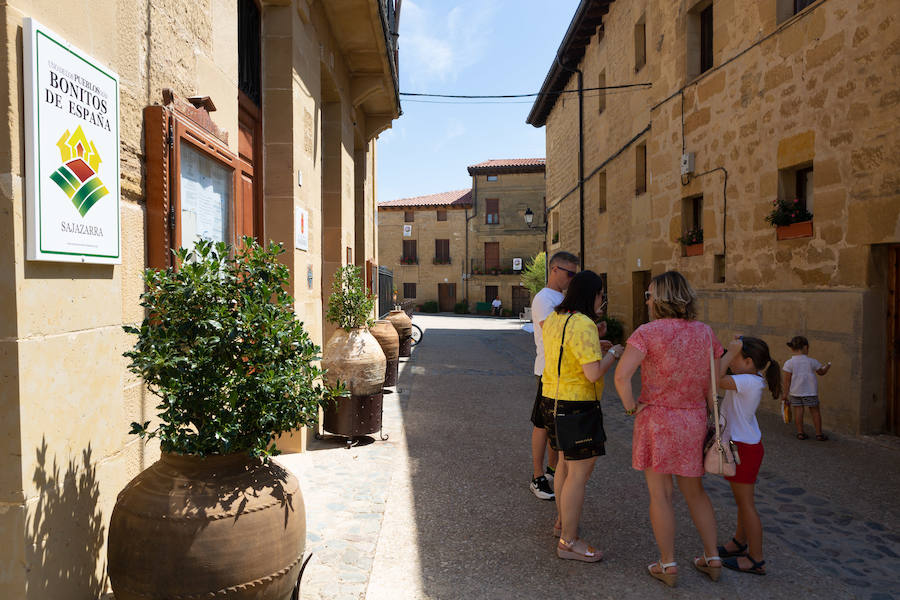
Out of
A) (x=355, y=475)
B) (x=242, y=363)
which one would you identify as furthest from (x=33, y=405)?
(x=355, y=475)

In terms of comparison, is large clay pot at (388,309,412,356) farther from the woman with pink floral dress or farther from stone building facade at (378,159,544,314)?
stone building facade at (378,159,544,314)

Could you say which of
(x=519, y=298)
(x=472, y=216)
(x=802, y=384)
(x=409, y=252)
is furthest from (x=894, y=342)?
(x=409, y=252)

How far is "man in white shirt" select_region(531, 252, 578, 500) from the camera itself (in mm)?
3775

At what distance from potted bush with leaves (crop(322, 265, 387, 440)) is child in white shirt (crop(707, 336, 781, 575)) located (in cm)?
310

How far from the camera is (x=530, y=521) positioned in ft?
12.1

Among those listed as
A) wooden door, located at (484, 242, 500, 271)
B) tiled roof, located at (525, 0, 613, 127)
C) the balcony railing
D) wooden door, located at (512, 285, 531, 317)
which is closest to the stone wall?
the balcony railing

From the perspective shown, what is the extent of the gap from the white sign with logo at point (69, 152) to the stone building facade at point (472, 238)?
35834 mm

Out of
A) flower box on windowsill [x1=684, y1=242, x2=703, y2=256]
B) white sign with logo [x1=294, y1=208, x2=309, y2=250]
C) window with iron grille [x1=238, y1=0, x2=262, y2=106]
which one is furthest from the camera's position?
flower box on windowsill [x1=684, y1=242, x2=703, y2=256]

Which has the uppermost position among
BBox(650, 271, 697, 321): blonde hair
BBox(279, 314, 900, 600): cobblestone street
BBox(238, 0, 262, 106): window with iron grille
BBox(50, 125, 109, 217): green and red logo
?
BBox(238, 0, 262, 106): window with iron grille

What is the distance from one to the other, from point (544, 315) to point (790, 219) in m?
4.65

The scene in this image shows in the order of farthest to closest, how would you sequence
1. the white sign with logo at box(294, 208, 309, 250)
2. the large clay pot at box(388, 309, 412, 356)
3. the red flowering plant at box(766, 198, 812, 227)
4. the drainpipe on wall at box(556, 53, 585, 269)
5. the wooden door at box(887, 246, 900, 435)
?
the drainpipe on wall at box(556, 53, 585, 269)
the large clay pot at box(388, 309, 412, 356)
the red flowering plant at box(766, 198, 812, 227)
the wooden door at box(887, 246, 900, 435)
the white sign with logo at box(294, 208, 309, 250)

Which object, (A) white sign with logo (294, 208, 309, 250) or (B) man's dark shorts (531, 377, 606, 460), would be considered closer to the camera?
(B) man's dark shorts (531, 377, 606, 460)

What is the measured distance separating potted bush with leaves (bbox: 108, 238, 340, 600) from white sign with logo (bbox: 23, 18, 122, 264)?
305 millimetres

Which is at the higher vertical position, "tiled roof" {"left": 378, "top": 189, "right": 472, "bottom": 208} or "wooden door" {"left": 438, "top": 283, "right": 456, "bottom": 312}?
"tiled roof" {"left": 378, "top": 189, "right": 472, "bottom": 208}
